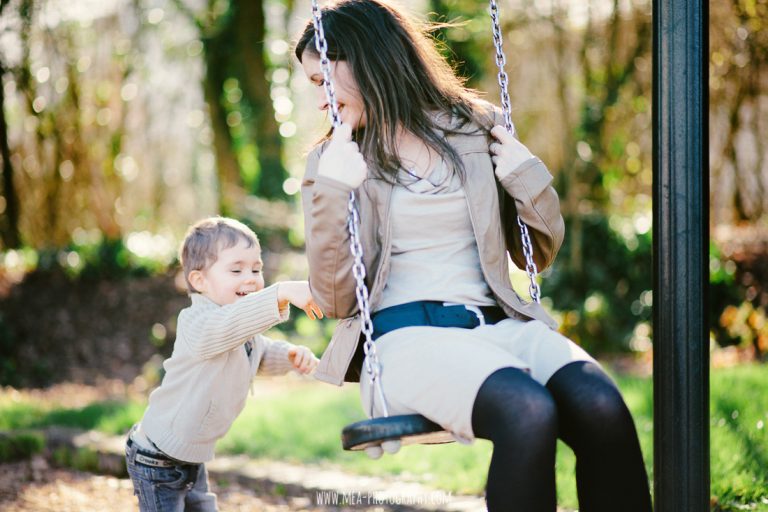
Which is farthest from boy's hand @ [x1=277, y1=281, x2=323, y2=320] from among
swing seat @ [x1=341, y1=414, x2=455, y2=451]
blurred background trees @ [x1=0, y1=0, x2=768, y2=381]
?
blurred background trees @ [x1=0, y1=0, x2=768, y2=381]

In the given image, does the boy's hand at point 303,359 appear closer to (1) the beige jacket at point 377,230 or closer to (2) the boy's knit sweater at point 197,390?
(2) the boy's knit sweater at point 197,390

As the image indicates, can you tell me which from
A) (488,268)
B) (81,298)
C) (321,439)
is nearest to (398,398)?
(488,268)

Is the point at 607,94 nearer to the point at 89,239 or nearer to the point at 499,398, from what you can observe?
the point at 89,239

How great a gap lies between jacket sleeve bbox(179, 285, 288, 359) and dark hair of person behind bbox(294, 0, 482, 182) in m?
0.47

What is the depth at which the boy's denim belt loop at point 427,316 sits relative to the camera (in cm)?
217

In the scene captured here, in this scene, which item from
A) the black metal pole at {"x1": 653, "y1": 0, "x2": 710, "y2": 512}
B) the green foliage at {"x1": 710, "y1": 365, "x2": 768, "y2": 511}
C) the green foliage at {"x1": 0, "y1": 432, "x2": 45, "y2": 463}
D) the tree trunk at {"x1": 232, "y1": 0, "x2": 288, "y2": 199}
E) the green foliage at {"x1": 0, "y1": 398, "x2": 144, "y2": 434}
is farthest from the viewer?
the tree trunk at {"x1": 232, "y1": 0, "x2": 288, "y2": 199}

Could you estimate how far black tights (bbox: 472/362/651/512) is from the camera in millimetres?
1837

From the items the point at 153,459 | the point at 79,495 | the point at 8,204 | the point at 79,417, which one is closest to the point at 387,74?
the point at 153,459

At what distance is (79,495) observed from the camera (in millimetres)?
3816

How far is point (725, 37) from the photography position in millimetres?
7234

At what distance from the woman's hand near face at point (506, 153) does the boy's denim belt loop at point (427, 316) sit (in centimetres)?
37

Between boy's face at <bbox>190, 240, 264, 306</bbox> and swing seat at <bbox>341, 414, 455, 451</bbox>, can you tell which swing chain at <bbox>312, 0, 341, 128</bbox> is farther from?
swing seat at <bbox>341, 414, 455, 451</bbox>

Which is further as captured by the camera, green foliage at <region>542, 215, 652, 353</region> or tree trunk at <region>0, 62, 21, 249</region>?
tree trunk at <region>0, 62, 21, 249</region>

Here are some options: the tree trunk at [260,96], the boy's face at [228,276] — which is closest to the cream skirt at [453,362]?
the boy's face at [228,276]
